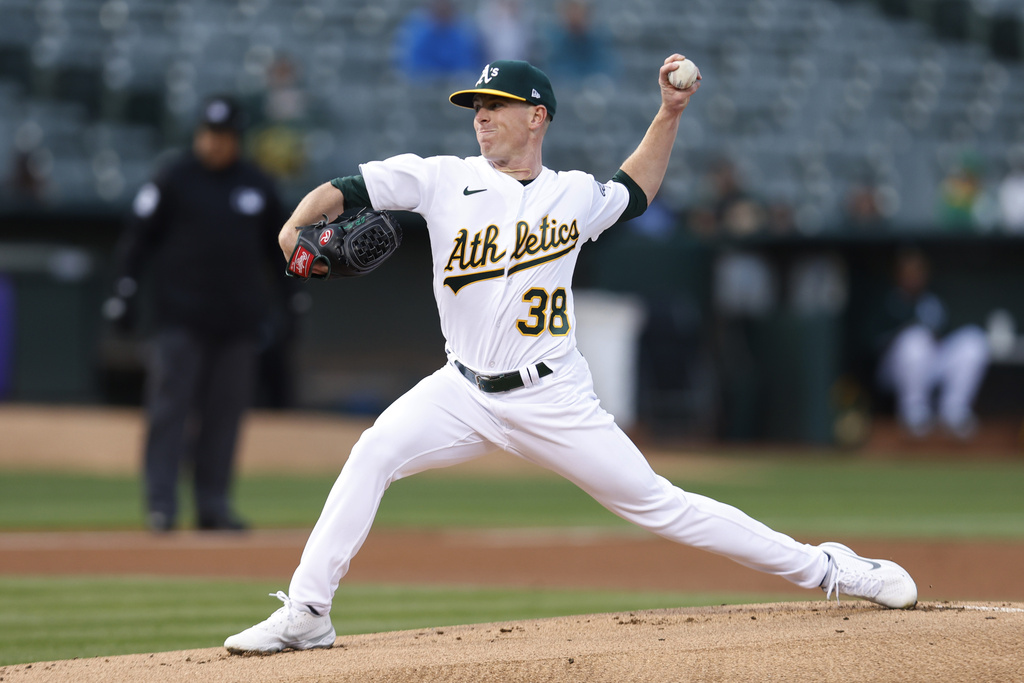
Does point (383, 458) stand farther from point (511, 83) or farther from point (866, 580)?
point (866, 580)

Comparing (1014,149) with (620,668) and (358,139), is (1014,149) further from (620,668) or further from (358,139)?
(620,668)

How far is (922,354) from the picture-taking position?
536 inches

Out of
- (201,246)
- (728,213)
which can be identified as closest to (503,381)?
(201,246)

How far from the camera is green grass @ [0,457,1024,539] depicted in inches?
320

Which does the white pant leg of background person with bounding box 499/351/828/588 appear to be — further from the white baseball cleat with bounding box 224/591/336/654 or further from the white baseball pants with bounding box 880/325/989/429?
the white baseball pants with bounding box 880/325/989/429

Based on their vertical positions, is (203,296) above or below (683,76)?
below

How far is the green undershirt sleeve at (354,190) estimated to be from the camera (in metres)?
3.62

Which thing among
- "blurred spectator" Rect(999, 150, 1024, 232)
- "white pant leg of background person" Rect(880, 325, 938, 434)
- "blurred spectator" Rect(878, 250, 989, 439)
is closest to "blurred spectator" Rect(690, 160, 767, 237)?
"blurred spectator" Rect(878, 250, 989, 439)

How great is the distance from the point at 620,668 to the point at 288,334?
182 inches

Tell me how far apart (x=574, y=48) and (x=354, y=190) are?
1172 centimetres

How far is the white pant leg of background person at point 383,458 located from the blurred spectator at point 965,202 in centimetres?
1162

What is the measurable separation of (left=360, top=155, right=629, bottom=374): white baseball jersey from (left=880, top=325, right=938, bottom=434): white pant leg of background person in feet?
34.9

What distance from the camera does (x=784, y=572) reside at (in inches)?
153

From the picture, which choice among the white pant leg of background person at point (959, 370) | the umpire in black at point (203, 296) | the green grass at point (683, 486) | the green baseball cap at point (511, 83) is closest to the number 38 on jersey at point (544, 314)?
the green baseball cap at point (511, 83)
